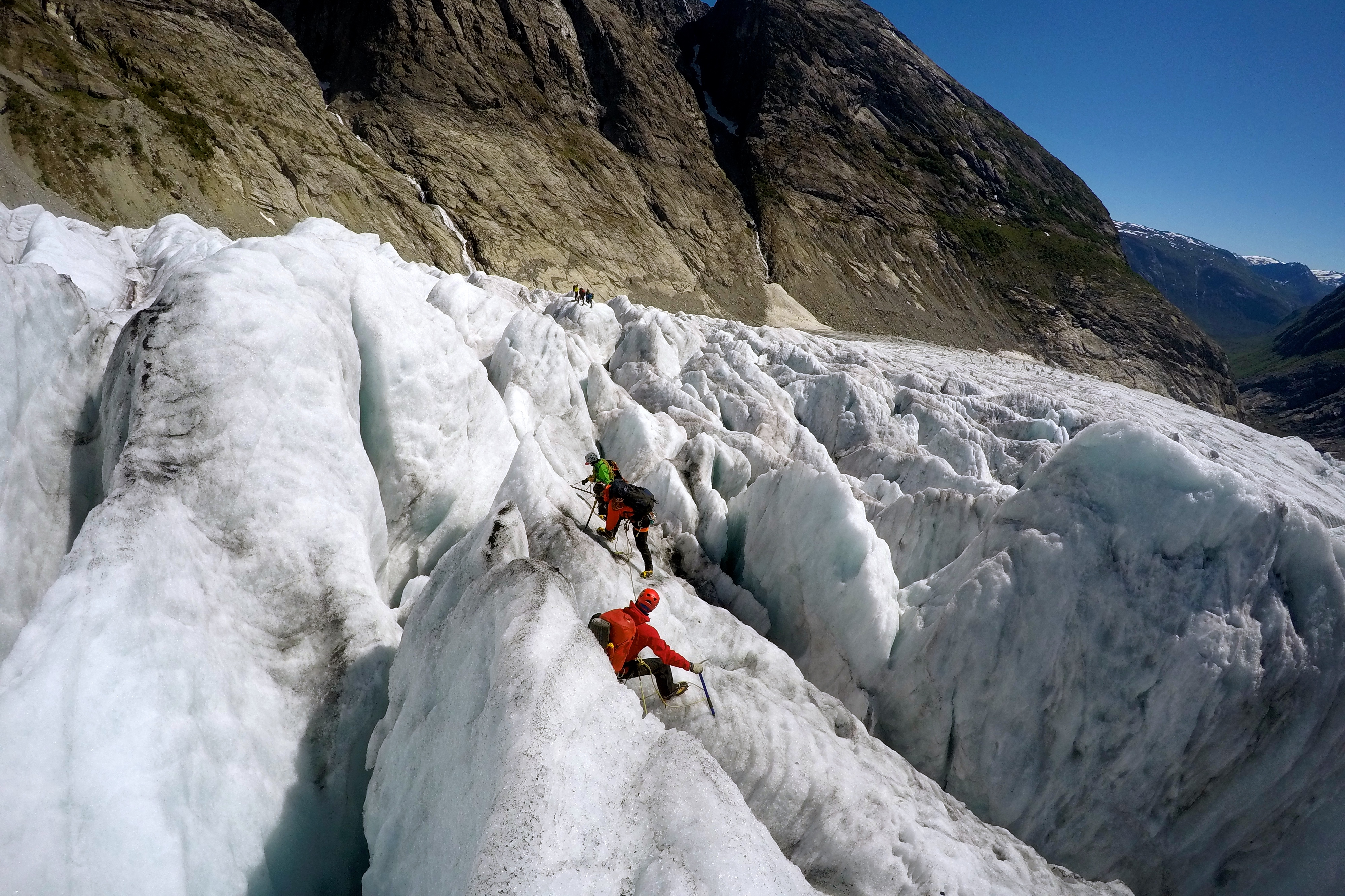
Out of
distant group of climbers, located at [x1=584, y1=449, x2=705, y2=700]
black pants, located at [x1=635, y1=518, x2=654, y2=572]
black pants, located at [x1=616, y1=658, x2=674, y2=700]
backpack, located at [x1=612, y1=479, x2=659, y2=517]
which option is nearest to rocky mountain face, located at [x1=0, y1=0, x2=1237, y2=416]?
backpack, located at [x1=612, y1=479, x2=659, y2=517]

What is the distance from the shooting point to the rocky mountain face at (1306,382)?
95188 mm

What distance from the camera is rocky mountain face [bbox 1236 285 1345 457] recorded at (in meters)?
95.2

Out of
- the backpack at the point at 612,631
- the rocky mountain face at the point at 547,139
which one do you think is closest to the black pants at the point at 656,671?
the backpack at the point at 612,631

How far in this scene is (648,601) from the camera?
5.98 meters

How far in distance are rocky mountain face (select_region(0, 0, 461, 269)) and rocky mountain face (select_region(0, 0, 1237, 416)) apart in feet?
0.77

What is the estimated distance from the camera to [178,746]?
4695 millimetres

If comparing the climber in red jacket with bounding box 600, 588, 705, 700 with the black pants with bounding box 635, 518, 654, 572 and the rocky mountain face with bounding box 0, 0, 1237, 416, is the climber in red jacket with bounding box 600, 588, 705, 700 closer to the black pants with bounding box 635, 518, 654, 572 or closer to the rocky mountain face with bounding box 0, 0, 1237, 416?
the black pants with bounding box 635, 518, 654, 572

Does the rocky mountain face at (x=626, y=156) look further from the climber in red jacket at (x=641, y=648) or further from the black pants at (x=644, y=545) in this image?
the climber in red jacket at (x=641, y=648)

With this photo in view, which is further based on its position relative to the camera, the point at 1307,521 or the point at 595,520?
the point at 595,520

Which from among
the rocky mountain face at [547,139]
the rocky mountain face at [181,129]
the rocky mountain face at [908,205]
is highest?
the rocky mountain face at [908,205]

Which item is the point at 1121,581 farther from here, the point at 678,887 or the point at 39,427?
the point at 39,427

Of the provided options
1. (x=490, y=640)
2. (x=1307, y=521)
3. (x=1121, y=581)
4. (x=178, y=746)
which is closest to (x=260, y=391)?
(x=178, y=746)

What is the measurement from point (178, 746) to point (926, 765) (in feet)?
29.1

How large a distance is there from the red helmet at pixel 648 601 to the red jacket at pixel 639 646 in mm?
50
